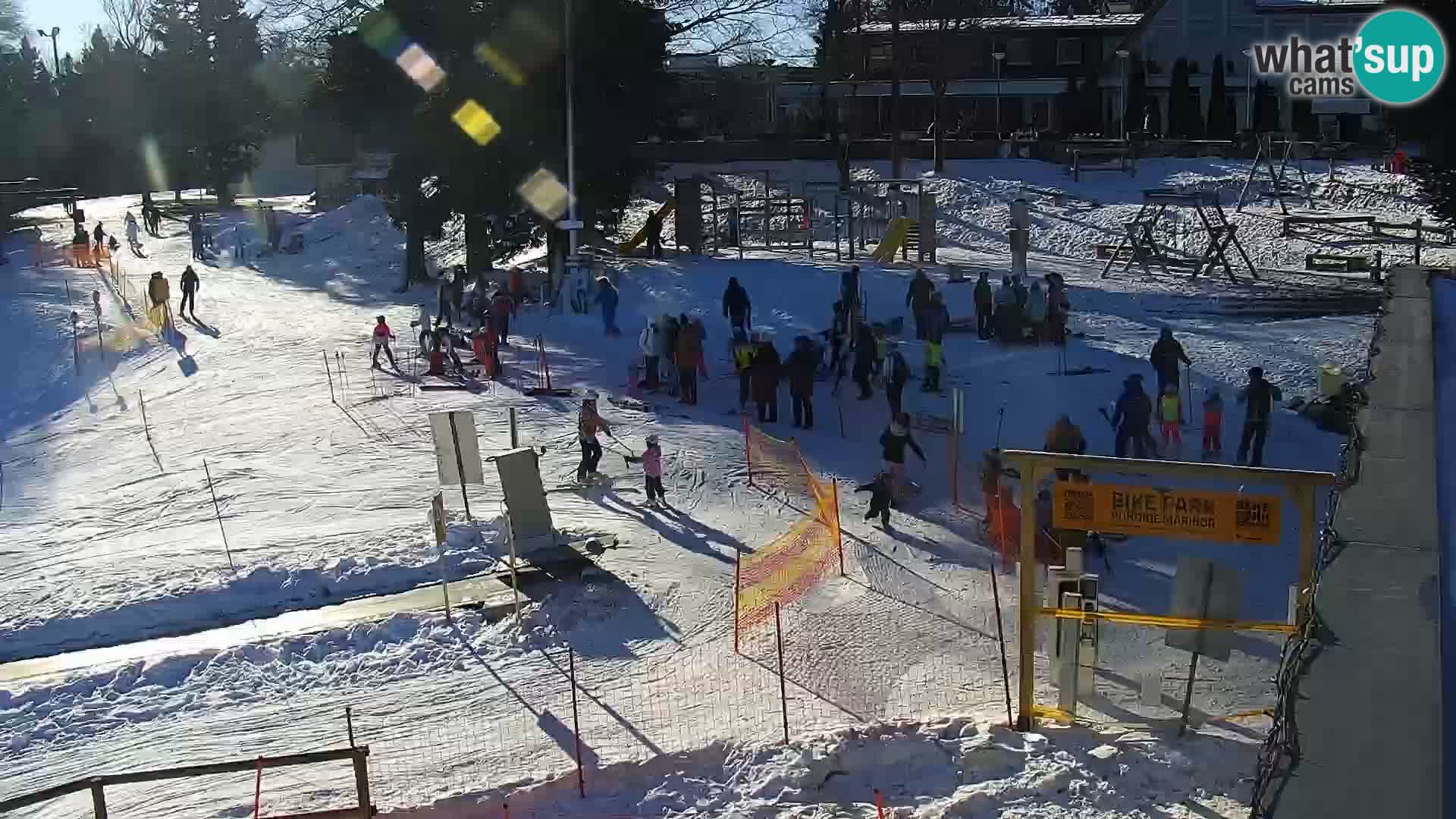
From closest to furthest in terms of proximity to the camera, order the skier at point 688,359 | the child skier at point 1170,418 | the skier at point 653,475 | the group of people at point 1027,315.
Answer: the skier at point 653,475
the child skier at point 1170,418
the skier at point 688,359
the group of people at point 1027,315

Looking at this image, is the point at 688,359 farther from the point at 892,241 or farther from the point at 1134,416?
the point at 892,241

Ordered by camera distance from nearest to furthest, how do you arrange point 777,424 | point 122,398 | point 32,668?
point 32,668, point 777,424, point 122,398

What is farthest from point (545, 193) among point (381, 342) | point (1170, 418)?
point (1170, 418)

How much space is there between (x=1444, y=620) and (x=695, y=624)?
24.6 ft

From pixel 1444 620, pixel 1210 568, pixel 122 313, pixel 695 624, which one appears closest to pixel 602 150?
pixel 122 313

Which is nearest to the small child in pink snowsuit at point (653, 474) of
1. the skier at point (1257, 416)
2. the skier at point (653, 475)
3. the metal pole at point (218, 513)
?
the skier at point (653, 475)

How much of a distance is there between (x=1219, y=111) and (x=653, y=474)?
114ft

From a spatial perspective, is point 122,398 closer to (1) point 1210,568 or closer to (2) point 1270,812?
(1) point 1210,568

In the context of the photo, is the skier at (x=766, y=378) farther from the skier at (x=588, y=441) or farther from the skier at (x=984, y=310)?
the skier at (x=984, y=310)

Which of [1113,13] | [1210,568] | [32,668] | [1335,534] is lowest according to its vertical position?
[32,668]

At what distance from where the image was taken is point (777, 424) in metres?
20.7

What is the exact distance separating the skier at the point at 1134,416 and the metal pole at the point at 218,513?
1005 cm

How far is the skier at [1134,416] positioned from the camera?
17.4 metres

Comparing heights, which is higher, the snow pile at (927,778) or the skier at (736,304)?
the skier at (736,304)
